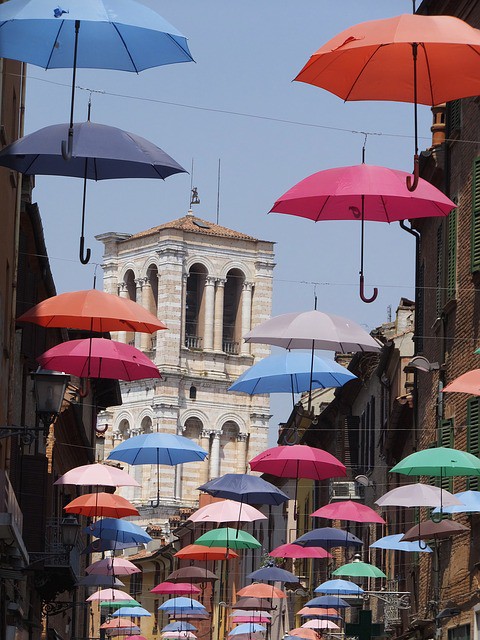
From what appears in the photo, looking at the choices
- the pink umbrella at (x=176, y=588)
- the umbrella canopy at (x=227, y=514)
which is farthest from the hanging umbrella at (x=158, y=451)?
the pink umbrella at (x=176, y=588)

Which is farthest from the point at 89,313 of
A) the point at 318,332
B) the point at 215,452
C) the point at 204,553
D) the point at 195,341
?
the point at 215,452

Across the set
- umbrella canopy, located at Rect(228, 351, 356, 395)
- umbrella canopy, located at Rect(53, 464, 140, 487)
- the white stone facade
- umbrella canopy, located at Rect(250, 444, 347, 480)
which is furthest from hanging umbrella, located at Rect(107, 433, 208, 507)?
the white stone facade

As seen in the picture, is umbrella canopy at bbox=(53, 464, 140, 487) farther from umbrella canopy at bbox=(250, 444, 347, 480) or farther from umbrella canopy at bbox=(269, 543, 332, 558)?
umbrella canopy at bbox=(269, 543, 332, 558)

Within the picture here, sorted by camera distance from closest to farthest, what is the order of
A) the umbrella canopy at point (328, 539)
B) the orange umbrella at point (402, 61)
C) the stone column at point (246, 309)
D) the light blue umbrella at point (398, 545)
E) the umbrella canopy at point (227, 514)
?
the orange umbrella at point (402, 61), the light blue umbrella at point (398, 545), the umbrella canopy at point (227, 514), the umbrella canopy at point (328, 539), the stone column at point (246, 309)

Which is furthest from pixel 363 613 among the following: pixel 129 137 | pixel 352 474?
pixel 352 474

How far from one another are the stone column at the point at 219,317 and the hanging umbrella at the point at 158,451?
84.9 metres

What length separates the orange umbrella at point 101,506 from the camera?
29812mm

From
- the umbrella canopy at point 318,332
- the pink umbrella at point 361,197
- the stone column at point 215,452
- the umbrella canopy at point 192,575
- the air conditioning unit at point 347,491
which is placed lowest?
the umbrella canopy at point 192,575

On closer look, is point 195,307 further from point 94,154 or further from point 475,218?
point 94,154

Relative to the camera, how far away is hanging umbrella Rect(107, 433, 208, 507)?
28547mm

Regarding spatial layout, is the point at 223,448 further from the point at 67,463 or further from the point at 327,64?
the point at 327,64

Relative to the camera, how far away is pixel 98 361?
76.7 ft

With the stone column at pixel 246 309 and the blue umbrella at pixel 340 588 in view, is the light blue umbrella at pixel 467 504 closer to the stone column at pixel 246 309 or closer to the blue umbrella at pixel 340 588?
the blue umbrella at pixel 340 588

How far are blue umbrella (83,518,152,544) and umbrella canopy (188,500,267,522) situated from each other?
1.41 m
